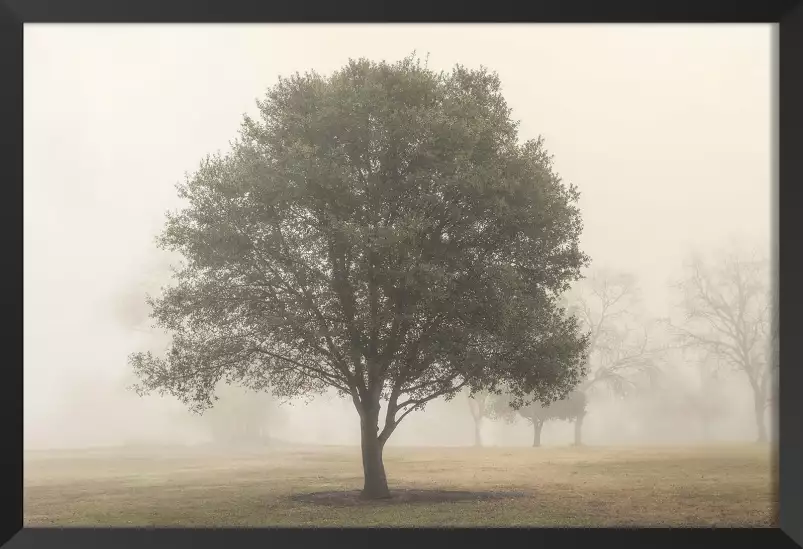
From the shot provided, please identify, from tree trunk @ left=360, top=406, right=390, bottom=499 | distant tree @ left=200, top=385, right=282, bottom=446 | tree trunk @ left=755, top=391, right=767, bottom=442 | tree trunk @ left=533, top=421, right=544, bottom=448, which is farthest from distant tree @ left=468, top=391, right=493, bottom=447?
tree trunk @ left=755, top=391, right=767, bottom=442

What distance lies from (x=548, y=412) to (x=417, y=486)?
4.46 meters

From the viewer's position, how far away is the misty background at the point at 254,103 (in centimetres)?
1491

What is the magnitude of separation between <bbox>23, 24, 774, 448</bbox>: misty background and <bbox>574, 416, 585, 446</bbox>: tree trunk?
3.88 ft

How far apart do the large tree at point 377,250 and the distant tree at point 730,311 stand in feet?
12.9

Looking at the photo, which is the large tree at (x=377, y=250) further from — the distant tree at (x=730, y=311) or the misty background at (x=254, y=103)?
the distant tree at (x=730, y=311)

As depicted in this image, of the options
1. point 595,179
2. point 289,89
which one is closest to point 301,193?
point 289,89

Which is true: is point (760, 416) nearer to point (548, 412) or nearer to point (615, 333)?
point (615, 333)

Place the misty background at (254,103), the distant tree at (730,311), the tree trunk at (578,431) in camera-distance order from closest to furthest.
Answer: the misty background at (254,103) → the distant tree at (730,311) → the tree trunk at (578,431)

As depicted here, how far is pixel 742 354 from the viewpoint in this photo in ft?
51.0

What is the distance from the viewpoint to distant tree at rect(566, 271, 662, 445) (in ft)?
51.6

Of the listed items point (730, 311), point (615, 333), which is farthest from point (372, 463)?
point (730, 311)

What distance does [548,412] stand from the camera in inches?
683

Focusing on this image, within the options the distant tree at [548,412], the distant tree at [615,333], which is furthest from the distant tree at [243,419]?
the distant tree at [615,333]

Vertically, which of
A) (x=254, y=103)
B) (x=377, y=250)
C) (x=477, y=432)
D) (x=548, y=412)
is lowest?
(x=477, y=432)
